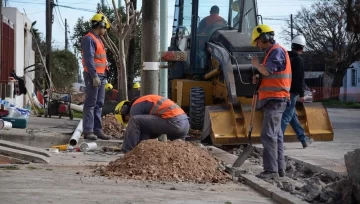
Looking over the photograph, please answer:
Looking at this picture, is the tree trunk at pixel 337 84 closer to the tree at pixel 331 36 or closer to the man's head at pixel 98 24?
the tree at pixel 331 36

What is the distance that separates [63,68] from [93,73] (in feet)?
131

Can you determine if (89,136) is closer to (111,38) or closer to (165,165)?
(165,165)

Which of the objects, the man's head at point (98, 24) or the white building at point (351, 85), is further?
the white building at point (351, 85)

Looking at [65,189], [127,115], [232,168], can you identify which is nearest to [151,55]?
[127,115]

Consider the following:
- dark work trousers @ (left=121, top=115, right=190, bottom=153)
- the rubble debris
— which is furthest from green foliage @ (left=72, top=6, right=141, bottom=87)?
the rubble debris

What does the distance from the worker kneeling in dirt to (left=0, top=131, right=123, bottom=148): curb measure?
2223mm

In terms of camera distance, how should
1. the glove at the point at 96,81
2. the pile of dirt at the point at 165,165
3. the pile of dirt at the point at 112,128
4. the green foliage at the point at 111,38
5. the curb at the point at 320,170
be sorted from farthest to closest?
the green foliage at the point at 111,38 → the pile of dirt at the point at 112,128 → the glove at the point at 96,81 → the curb at the point at 320,170 → the pile of dirt at the point at 165,165

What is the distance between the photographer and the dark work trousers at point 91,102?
40.5ft

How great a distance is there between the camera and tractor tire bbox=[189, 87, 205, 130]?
14.7 meters

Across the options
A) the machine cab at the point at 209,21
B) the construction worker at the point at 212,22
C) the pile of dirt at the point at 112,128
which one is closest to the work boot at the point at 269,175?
the pile of dirt at the point at 112,128

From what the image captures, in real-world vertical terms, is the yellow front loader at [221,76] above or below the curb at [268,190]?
above

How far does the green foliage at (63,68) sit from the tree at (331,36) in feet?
70.5

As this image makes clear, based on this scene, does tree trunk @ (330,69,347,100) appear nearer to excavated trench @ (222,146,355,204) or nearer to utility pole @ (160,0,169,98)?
utility pole @ (160,0,169,98)

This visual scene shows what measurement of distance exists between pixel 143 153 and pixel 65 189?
1.81m
